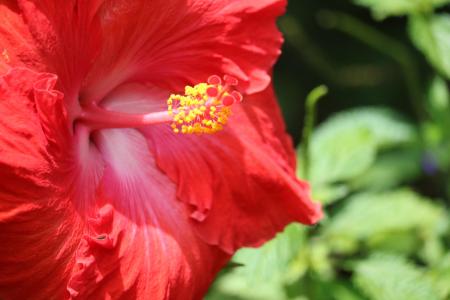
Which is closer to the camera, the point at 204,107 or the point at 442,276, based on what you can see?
the point at 204,107

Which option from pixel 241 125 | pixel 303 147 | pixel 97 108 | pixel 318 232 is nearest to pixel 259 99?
pixel 241 125

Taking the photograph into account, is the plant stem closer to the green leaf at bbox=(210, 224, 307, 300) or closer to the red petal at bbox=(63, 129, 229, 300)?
the green leaf at bbox=(210, 224, 307, 300)

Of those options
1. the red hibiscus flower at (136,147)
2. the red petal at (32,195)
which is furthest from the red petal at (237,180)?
the red petal at (32,195)

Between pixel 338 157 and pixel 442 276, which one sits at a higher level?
pixel 338 157

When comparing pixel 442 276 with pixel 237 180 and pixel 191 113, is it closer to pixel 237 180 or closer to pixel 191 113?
pixel 237 180

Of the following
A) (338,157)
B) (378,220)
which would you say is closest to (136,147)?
(338,157)

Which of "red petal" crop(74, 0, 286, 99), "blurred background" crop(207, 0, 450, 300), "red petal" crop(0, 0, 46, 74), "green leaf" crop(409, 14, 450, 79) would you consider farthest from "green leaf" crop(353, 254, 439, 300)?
"red petal" crop(0, 0, 46, 74)

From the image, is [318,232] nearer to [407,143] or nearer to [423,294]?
[423,294]
